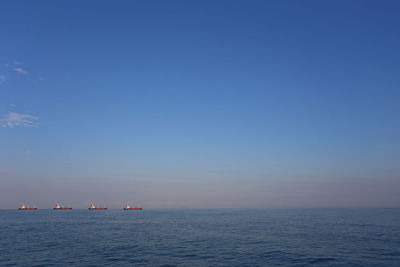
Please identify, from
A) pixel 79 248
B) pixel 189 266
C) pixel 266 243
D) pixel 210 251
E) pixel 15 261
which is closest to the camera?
pixel 189 266

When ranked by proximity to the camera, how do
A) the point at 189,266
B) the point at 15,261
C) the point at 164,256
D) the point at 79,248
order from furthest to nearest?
the point at 79,248 → the point at 164,256 → the point at 15,261 → the point at 189,266

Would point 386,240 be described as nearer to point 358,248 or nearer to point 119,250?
point 358,248

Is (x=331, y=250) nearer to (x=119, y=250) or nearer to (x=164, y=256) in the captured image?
(x=164, y=256)

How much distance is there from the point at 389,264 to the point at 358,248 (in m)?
10.5

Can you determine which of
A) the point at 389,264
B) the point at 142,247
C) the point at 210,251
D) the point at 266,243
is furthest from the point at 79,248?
the point at 389,264

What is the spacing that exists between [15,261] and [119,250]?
13.9 m

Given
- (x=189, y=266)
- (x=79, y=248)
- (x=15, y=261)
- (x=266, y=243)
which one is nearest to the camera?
(x=189, y=266)

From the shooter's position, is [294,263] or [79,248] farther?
[79,248]

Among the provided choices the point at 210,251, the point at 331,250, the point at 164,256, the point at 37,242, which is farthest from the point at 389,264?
the point at 37,242

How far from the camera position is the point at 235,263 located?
34.9m

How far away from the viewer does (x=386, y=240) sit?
52.1 metres

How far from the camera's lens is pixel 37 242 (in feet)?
173

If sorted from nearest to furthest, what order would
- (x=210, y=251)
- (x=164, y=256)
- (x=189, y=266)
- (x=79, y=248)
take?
(x=189, y=266) < (x=164, y=256) < (x=210, y=251) < (x=79, y=248)

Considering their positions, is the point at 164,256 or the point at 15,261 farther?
the point at 164,256
